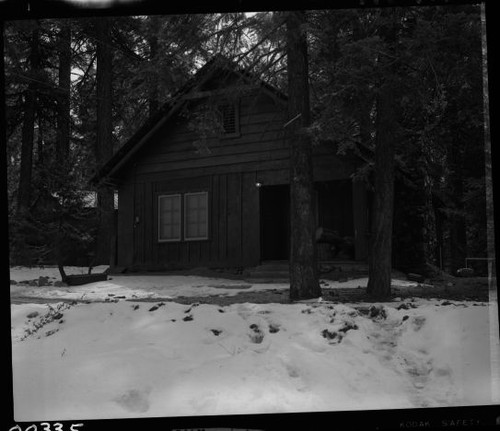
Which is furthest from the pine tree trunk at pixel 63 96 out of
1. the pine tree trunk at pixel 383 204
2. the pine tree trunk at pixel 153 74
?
the pine tree trunk at pixel 383 204

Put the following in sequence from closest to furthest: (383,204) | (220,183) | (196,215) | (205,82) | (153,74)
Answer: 1. (153,74)
2. (383,204)
3. (205,82)
4. (196,215)
5. (220,183)

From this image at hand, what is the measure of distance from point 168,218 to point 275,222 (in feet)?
7.59

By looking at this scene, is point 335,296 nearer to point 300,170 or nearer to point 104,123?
point 300,170

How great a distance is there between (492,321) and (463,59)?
2.35 meters

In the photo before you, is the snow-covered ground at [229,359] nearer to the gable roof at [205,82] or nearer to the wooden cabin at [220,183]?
the wooden cabin at [220,183]

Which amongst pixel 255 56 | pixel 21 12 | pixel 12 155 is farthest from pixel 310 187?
pixel 21 12

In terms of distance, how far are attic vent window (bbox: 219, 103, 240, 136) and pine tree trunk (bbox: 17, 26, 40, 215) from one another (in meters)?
3.89

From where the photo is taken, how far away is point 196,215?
8.30 metres

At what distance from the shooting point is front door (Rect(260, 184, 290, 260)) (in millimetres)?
5949

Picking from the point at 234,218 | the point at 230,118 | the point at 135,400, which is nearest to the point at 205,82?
the point at 230,118

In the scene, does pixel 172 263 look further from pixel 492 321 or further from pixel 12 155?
pixel 492 321

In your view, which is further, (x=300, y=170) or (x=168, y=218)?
(x=168, y=218)

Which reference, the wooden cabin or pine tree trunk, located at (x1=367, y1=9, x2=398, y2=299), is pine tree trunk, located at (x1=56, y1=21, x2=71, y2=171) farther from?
pine tree trunk, located at (x1=367, y1=9, x2=398, y2=299)

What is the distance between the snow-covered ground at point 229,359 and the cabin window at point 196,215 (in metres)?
3.90
